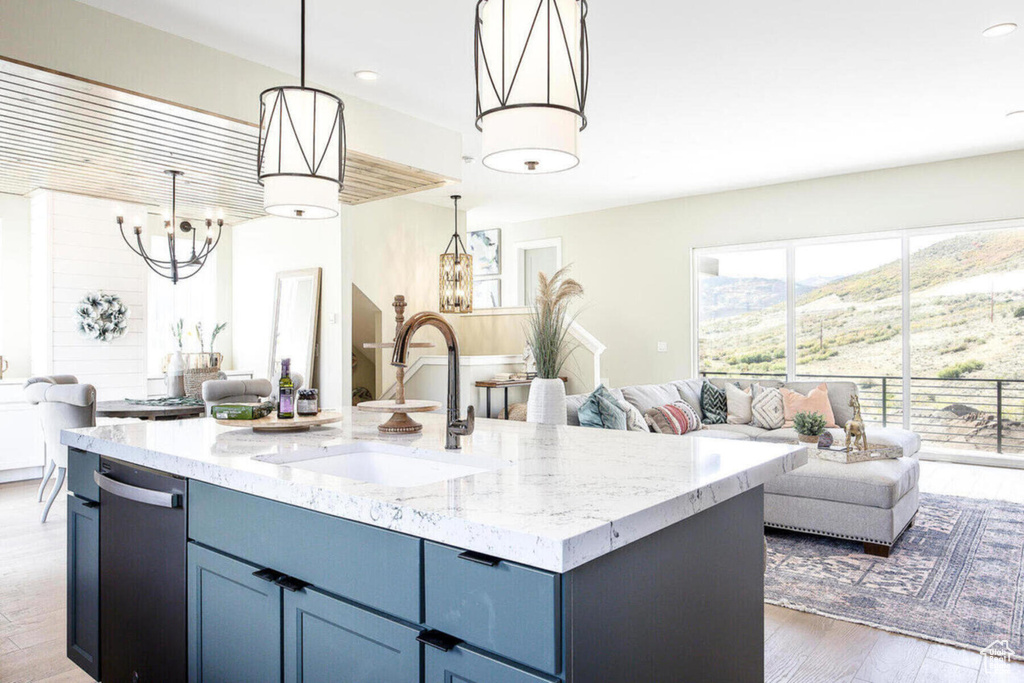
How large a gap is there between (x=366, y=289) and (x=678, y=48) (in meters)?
4.59

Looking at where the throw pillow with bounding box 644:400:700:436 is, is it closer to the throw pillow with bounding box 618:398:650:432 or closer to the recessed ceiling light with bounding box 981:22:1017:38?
the throw pillow with bounding box 618:398:650:432

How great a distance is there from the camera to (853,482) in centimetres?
356

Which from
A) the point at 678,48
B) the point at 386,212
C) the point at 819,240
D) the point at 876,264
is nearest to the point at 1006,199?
the point at 876,264

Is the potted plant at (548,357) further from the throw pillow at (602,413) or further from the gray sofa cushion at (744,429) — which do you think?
the gray sofa cushion at (744,429)

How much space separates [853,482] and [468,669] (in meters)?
3.18

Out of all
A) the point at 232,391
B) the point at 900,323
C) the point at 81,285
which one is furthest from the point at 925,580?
the point at 81,285

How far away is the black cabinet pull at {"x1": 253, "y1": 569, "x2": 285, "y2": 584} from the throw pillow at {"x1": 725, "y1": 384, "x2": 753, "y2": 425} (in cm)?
497

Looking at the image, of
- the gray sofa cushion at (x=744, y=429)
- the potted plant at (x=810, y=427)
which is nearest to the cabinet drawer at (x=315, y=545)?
the potted plant at (x=810, y=427)

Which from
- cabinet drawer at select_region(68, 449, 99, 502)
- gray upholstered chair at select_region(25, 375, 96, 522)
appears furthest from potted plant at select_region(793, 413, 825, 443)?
gray upholstered chair at select_region(25, 375, 96, 522)

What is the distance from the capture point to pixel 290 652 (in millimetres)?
1335

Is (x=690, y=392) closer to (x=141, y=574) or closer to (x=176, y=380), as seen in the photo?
(x=176, y=380)

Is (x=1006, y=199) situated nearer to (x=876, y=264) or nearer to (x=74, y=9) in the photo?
(x=876, y=264)

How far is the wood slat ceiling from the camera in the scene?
354cm

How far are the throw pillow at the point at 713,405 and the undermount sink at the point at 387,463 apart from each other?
439 cm
